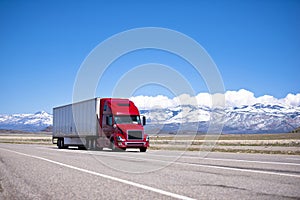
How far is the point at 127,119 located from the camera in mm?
29422

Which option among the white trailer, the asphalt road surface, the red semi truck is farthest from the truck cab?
the asphalt road surface

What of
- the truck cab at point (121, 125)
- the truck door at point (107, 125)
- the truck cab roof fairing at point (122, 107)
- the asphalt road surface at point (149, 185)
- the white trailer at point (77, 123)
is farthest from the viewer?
the white trailer at point (77, 123)

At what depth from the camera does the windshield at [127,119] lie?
29080 mm

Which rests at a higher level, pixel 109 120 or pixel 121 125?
pixel 109 120


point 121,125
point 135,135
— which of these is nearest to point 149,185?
point 135,135

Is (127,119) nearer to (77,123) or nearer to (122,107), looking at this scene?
(122,107)

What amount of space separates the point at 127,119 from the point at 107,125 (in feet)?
5.11

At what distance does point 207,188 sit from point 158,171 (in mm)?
3948

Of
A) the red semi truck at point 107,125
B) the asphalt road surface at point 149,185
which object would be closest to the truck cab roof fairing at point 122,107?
the red semi truck at point 107,125

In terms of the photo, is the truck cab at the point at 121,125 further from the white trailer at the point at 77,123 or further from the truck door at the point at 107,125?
the white trailer at the point at 77,123

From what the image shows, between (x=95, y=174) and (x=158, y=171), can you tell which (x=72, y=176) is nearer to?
(x=95, y=174)

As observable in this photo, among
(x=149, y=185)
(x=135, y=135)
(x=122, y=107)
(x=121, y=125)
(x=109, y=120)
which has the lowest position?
(x=149, y=185)

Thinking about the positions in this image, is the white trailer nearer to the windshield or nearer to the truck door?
the truck door

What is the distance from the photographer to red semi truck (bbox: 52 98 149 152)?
93.2ft
